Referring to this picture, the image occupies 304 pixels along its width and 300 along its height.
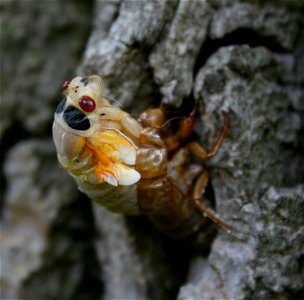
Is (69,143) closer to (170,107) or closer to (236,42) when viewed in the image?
(170,107)

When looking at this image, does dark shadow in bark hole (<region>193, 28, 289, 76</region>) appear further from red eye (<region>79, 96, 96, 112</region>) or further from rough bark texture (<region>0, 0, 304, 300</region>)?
red eye (<region>79, 96, 96, 112</region>)

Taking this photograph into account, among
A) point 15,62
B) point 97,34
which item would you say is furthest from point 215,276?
point 15,62

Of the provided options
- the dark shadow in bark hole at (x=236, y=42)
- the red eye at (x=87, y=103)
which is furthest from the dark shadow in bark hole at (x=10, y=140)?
the dark shadow in bark hole at (x=236, y=42)

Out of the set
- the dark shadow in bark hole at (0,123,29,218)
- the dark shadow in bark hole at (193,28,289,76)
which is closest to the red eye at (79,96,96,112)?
the dark shadow in bark hole at (193,28,289,76)

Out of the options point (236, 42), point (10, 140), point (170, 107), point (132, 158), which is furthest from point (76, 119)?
point (10, 140)

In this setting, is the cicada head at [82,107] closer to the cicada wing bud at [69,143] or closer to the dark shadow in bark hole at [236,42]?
the cicada wing bud at [69,143]

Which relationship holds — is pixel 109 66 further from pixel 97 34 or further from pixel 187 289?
pixel 187 289

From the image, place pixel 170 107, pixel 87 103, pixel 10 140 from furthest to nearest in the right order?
pixel 10 140 < pixel 170 107 < pixel 87 103
